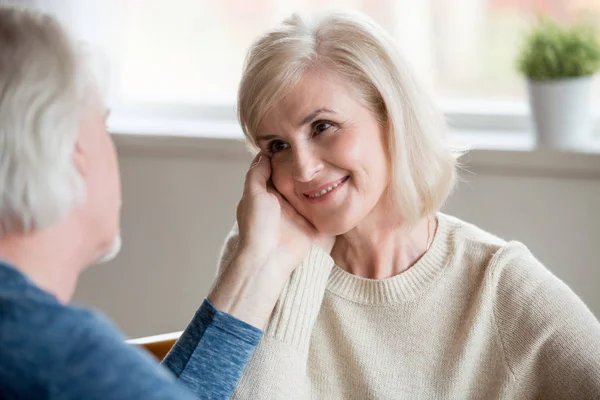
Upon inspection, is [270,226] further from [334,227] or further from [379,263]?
[379,263]

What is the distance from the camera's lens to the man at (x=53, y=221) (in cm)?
96

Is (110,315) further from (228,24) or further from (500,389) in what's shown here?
(500,389)

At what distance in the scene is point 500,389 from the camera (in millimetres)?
1652

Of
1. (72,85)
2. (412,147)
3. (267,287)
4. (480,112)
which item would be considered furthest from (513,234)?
(72,85)

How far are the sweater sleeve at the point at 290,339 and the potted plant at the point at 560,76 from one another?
1.09 m

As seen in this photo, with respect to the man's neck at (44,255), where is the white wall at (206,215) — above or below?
below

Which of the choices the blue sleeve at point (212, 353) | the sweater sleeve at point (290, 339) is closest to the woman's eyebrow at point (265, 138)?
the sweater sleeve at point (290, 339)

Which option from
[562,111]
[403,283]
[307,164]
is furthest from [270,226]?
[562,111]

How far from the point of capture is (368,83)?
1.69 m

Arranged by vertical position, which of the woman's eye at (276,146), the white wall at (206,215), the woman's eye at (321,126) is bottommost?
the white wall at (206,215)

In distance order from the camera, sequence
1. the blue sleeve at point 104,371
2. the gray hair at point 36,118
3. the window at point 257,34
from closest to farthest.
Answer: the blue sleeve at point 104,371
the gray hair at point 36,118
the window at point 257,34

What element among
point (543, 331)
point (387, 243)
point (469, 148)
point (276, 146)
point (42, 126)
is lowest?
point (543, 331)

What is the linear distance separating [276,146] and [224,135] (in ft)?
4.17

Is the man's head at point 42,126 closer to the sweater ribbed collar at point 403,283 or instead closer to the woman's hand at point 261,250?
the woman's hand at point 261,250
